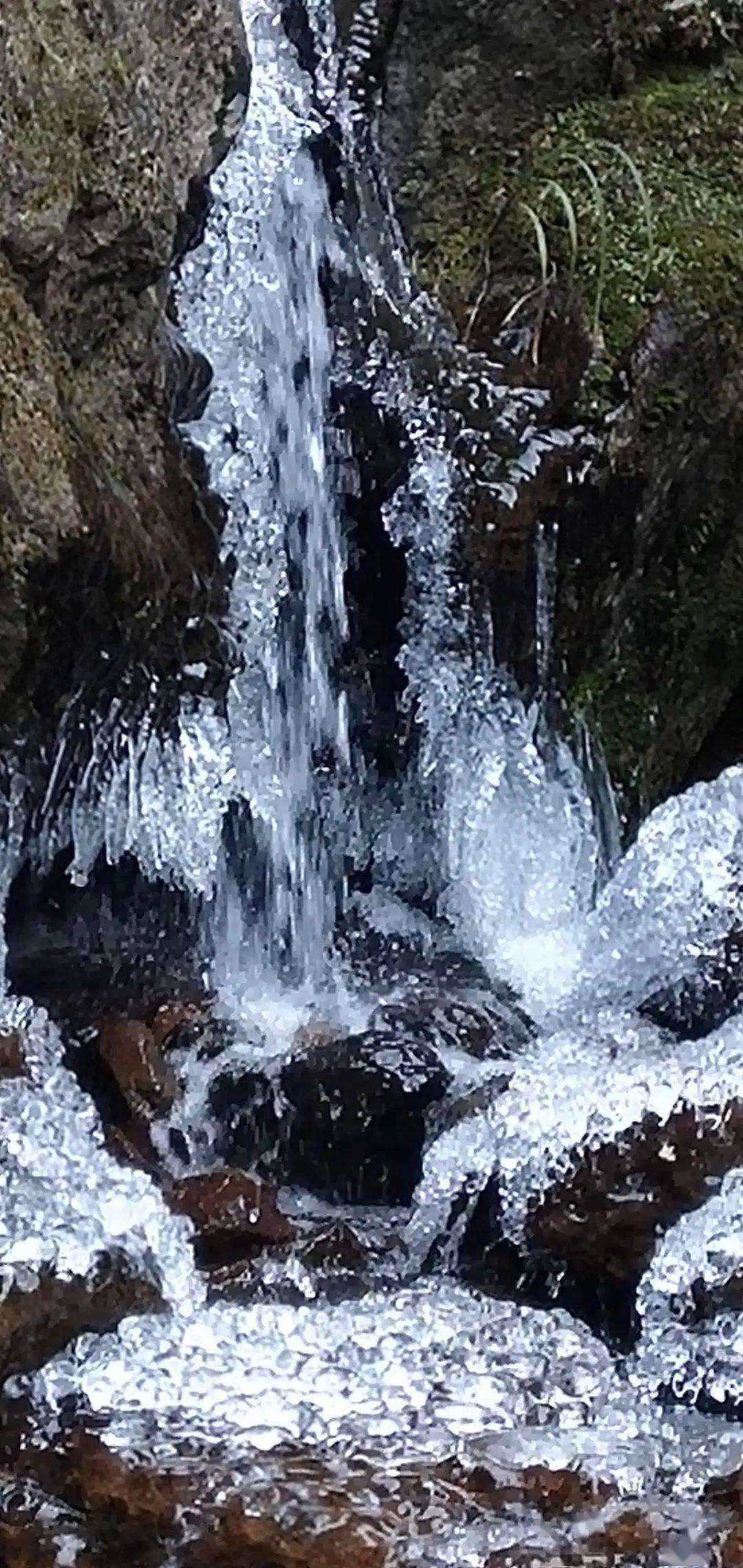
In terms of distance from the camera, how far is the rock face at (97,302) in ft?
11.8

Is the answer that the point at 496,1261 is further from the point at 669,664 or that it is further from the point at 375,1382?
the point at 669,664

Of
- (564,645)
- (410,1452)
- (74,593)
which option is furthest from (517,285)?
(410,1452)

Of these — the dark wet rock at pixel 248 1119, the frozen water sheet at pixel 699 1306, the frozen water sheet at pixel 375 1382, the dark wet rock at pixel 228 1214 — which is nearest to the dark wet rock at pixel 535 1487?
the frozen water sheet at pixel 375 1382

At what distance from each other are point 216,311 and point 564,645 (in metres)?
1.17

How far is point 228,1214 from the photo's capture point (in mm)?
3533

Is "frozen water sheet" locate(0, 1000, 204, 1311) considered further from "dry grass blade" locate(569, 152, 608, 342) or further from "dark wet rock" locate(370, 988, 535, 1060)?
"dry grass blade" locate(569, 152, 608, 342)

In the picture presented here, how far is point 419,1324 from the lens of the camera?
329 cm

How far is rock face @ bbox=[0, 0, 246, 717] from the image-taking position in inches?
141

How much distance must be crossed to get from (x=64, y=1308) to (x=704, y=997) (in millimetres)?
1673

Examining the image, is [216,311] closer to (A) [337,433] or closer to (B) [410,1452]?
(A) [337,433]

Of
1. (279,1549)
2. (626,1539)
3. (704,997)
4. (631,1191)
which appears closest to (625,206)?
(704,997)

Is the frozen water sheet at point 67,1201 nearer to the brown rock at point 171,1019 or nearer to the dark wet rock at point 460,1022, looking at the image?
the brown rock at point 171,1019

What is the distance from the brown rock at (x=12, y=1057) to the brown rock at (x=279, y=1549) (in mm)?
1158

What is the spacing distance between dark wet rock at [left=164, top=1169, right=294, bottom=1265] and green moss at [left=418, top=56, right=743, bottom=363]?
225cm
